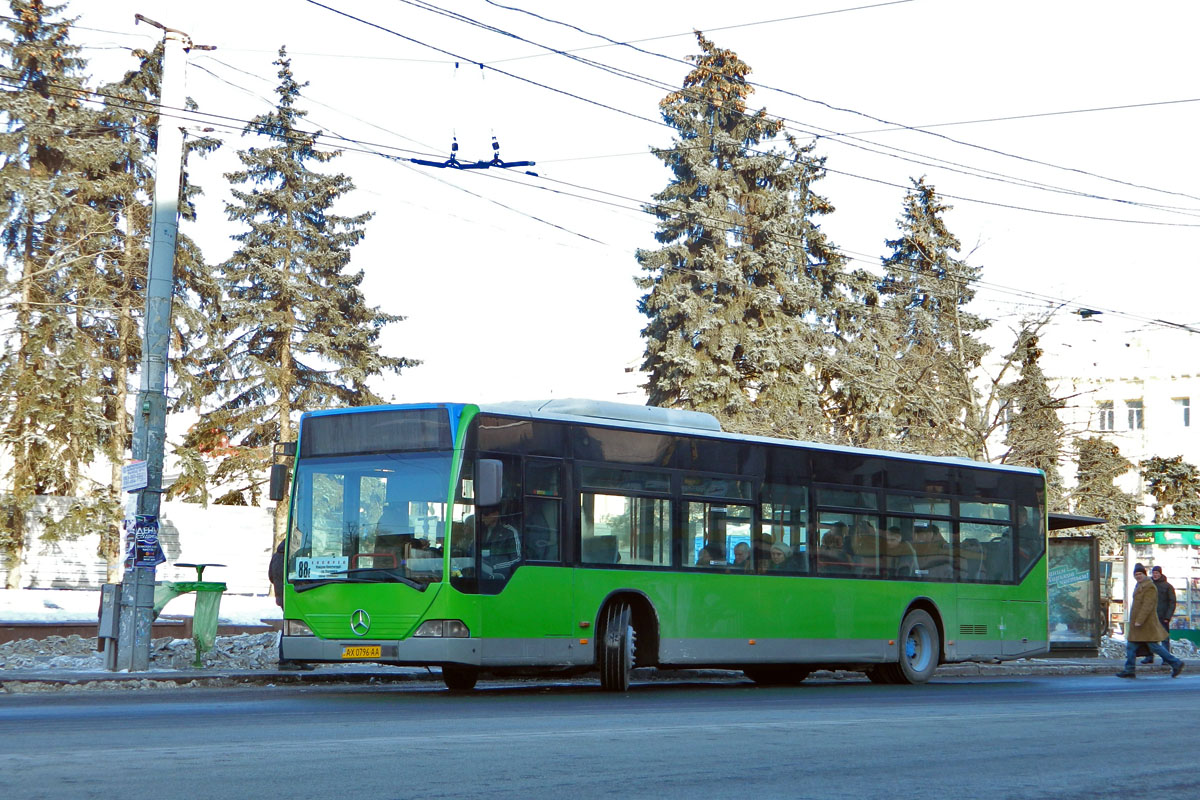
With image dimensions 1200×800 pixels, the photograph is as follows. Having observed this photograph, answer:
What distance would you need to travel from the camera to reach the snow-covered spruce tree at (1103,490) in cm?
3710

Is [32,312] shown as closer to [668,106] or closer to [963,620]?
[668,106]

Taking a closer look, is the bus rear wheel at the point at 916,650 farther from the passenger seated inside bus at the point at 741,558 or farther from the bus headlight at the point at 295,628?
the bus headlight at the point at 295,628

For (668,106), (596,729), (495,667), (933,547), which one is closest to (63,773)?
(596,729)

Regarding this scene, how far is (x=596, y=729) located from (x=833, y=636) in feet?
26.4

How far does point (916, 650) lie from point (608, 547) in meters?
5.66

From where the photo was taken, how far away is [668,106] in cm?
4741

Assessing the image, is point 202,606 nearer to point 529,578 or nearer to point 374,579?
point 374,579

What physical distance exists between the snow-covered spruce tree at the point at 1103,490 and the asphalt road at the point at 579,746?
16.4 metres

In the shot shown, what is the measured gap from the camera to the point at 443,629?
14.8m

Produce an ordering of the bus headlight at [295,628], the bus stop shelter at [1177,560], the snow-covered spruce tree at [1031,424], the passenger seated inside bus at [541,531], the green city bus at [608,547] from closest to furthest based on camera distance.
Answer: the green city bus at [608,547], the bus headlight at [295,628], the passenger seated inside bus at [541,531], the bus stop shelter at [1177,560], the snow-covered spruce tree at [1031,424]

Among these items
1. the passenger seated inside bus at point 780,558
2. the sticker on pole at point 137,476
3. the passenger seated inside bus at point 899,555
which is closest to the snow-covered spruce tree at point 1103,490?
the passenger seated inside bus at point 899,555

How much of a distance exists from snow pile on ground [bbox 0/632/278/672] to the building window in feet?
178

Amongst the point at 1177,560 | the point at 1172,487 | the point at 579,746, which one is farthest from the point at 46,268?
the point at 1172,487

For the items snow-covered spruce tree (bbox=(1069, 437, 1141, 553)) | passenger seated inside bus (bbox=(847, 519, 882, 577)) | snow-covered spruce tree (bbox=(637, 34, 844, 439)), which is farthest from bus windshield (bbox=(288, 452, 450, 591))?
snow-covered spruce tree (bbox=(637, 34, 844, 439))
